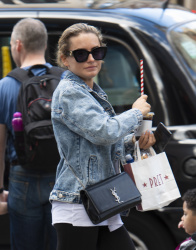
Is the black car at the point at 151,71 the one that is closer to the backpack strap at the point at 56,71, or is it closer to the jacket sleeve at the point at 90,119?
the backpack strap at the point at 56,71

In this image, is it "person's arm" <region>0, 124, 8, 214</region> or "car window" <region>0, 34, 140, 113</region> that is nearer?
"person's arm" <region>0, 124, 8, 214</region>

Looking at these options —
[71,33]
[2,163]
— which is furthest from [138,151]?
[2,163]

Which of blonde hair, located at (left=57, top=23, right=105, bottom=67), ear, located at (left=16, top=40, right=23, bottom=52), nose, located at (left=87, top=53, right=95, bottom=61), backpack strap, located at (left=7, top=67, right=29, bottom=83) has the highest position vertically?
blonde hair, located at (left=57, top=23, right=105, bottom=67)

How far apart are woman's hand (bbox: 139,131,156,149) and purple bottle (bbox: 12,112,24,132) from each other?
2.47 feet

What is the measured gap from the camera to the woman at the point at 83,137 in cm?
293

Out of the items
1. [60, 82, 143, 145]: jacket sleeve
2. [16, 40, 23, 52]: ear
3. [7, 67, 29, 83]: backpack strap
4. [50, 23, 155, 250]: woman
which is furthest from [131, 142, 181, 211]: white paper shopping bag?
[16, 40, 23, 52]: ear

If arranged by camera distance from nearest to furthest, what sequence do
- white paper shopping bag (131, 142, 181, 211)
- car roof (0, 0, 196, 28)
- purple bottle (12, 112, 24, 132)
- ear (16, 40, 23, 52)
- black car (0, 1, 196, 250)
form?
A: white paper shopping bag (131, 142, 181, 211), purple bottle (12, 112, 24, 132), ear (16, 40, 23, 52), black car (0, 1, 196, 250), car roof (0, 0, 196, 28)

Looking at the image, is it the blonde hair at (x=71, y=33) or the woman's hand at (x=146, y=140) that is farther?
the woman's hand at (x=146, y=140)

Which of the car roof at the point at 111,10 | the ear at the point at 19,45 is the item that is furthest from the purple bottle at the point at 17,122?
the car roof at the point at 111,10

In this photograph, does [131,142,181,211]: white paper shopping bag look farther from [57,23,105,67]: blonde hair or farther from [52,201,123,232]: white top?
[57,23,105,67]: blonde hair

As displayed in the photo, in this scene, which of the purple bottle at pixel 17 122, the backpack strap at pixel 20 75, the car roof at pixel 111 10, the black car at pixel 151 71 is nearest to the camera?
the purple bottle at pixel 17 122

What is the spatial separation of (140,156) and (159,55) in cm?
138

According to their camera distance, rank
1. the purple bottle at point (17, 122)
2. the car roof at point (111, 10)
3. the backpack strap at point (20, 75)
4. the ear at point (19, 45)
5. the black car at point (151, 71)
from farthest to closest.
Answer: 1. the car roof at point (111, 10)
2. the black car at point (151, 71)
3. the ear at point (19, 45)
4. the backpack strap at point (20, 75)
5. the purple bottle at point (17, 122)

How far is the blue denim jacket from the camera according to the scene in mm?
2910
